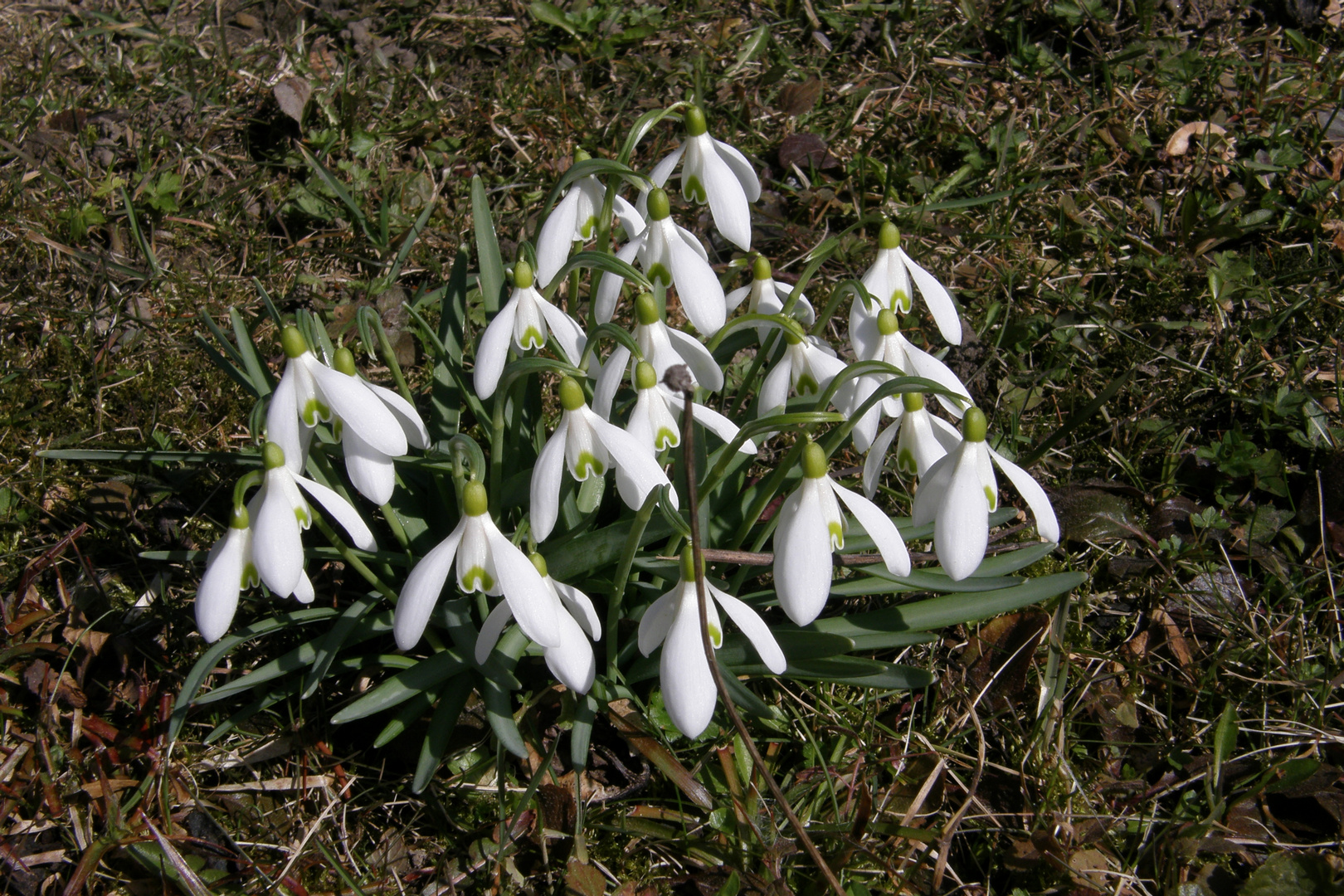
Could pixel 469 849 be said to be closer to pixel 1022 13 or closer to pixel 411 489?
pixel 411 489

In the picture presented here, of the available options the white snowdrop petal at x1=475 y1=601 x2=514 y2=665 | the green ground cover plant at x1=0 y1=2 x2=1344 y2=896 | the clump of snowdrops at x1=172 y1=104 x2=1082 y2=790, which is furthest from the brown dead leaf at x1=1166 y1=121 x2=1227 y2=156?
the white snowdrop petal at x1=475 y1=601 x2=514 y2=665

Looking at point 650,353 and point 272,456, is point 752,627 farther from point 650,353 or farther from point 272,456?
point 272,456

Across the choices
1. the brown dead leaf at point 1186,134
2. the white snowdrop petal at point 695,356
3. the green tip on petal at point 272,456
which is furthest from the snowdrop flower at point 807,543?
the brown dead leaf at point 1186,134

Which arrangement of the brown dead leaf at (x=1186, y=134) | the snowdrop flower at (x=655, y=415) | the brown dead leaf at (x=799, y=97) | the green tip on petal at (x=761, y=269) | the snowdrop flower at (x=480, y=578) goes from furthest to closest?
the brown dead leaf at (x=799, y=97) → the brown dead leaf at (x=1186, y=134) → the green tip on petal at (x=761, y=269) → the snowdrop flower at (x=655, y=415) → the snowdrop flower at (x=480, y=578)

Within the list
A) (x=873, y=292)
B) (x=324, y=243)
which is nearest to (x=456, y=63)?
(x=324, y=243)

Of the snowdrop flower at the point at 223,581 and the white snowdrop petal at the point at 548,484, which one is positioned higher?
the white snowdrop petal at the point at 548,484

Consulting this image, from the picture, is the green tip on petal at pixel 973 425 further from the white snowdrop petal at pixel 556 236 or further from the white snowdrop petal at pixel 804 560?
the white snowdrop petal at pixel 556 236
